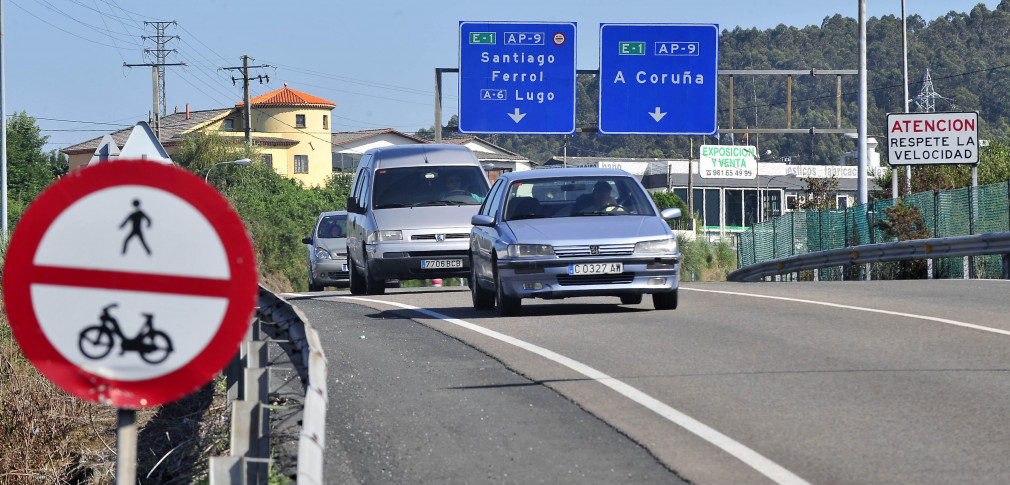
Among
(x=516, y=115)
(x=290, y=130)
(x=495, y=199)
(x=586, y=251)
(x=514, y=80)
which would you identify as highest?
(x=290, y=130)

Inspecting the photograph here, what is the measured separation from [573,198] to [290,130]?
320 ft

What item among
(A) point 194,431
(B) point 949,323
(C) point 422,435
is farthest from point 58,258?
(B) point 949,323

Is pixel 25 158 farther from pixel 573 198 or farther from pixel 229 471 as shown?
pixel 229 471

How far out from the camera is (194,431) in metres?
9.58

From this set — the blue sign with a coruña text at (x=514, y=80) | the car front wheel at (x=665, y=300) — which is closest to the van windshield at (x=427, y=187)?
the car front wheel at (x=665, y=300)

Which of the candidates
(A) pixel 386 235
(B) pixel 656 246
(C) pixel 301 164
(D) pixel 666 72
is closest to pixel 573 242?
(B) pixel 656 246

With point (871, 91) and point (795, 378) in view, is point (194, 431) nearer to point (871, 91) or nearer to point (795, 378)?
point (795, 378)

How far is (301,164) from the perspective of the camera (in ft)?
357

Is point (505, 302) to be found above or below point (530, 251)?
below

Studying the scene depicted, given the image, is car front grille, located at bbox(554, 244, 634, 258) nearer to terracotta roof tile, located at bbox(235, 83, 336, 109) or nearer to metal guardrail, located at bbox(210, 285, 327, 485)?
metal guardrail, located at bbox(210, 285, 327, 485)

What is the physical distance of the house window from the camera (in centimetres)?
10850

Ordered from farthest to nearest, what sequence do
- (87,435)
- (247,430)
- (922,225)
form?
(922,225) → (87,435) → (247,430)

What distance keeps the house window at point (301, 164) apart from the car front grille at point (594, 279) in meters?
96.4

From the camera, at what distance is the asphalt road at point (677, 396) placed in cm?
641
